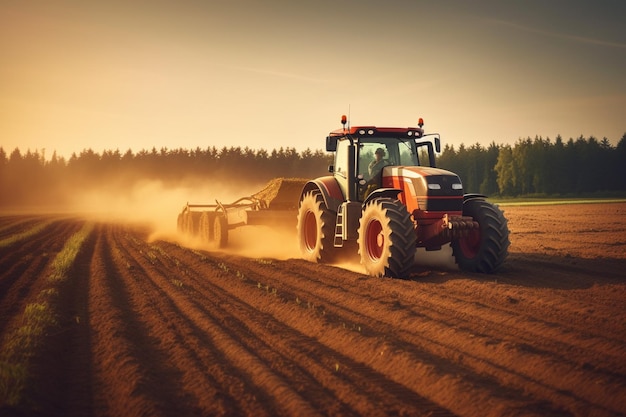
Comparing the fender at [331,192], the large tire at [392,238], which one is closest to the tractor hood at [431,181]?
the large tire at [392,238]

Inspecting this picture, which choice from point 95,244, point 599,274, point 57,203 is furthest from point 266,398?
point 57,203

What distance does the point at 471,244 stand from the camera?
10539mm

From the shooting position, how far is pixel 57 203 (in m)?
91.4

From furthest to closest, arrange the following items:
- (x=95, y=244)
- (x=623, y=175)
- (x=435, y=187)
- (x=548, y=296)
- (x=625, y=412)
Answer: (x=623, y=175), (x=95, y=244), (x=435, y=187), (x=548, y=296), (x=625, y=412)

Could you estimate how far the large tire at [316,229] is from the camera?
11688 mm

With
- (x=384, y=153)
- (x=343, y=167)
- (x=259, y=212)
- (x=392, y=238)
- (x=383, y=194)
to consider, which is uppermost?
(x=384, y=153)

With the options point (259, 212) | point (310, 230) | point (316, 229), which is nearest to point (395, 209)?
point (316, 229)

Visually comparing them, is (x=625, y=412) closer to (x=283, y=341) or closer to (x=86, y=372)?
(x=283, y=341)

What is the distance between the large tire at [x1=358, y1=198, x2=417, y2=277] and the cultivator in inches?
208

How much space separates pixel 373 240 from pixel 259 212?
531 centimetres

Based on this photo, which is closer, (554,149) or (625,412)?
(625,412)

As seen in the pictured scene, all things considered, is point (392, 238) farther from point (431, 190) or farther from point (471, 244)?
point (471, 244)

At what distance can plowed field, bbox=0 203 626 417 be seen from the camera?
439 cm

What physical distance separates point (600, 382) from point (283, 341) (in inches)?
125
